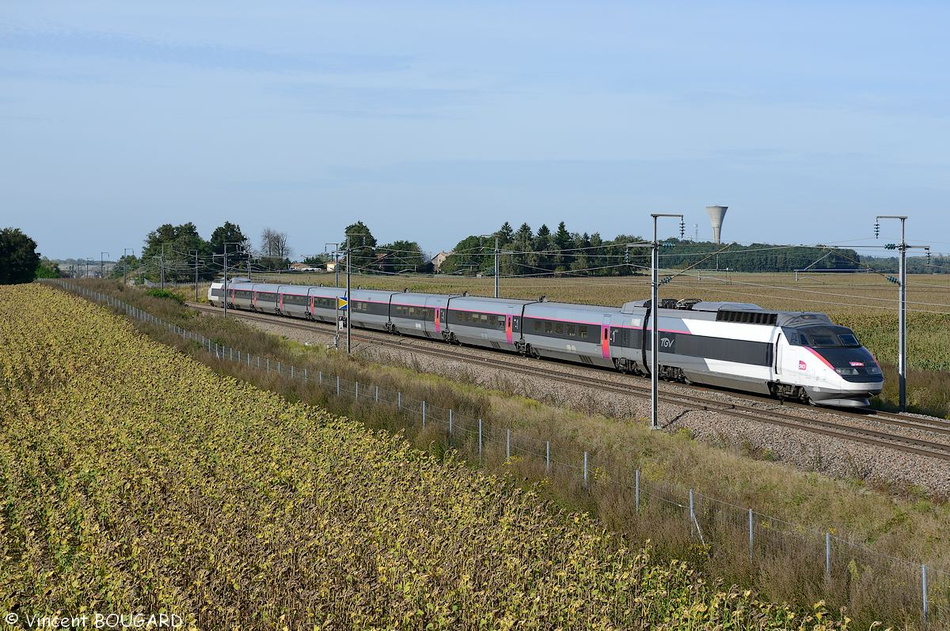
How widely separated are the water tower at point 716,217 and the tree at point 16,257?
11504 cm

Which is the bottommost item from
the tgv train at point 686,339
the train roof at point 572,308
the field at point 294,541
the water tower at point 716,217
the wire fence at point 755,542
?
the wire fence at point 755,542

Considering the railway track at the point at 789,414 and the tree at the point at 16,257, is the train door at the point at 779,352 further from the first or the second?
the tree at the point at 16,257

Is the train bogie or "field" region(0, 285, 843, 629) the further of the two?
the train bogie

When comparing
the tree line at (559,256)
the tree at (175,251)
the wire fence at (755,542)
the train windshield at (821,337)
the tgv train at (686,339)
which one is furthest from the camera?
the tree at (175,251)

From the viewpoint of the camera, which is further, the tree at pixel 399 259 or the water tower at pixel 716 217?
the tree at pixel 399 259

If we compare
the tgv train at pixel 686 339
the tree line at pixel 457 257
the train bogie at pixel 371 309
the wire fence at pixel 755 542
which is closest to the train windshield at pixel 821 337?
the tgv train at pixel 686 339

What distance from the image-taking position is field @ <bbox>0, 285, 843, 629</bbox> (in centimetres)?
1105

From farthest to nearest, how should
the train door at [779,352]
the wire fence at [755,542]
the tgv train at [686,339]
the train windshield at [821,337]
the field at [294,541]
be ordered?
the train door at [779,352] → the train windshield at [821,337] → the tgv train at [686,339] → the wire fence at [755,542] → the field at [294,541]

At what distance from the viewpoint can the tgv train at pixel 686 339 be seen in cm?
2922

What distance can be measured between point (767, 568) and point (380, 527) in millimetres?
6604

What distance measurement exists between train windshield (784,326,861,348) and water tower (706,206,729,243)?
4.25m

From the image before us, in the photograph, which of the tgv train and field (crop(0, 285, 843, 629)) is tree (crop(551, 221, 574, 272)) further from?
field (crop(0, 285, 843, 629))

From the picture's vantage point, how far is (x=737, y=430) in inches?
1054

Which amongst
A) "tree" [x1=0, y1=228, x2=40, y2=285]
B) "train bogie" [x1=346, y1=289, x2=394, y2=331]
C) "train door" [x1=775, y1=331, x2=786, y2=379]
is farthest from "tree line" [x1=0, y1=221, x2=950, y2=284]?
"train door" [x1=775, y1=331, x2=786, y2=379]
